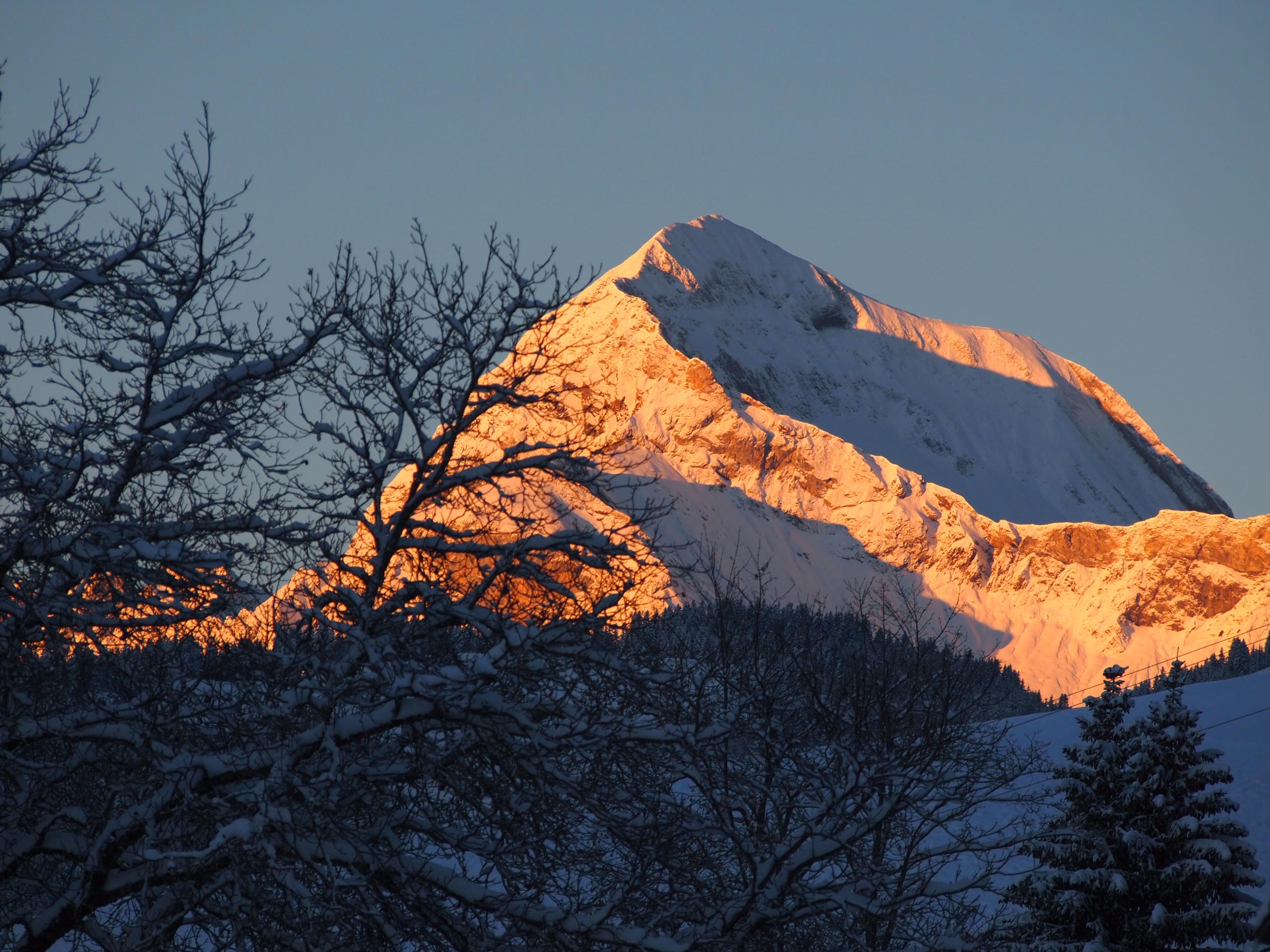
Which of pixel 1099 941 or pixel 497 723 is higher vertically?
pixel 497 723

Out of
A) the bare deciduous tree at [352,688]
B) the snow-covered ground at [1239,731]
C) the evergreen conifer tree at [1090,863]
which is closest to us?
the bare deciduous tree at [352,688]

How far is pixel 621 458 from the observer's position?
8805 mm

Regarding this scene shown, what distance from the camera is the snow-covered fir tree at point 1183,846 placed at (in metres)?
16.5

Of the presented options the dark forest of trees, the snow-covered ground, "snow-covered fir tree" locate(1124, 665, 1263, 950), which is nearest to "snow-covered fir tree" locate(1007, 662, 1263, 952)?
"snow-covered fir tree" locate(1124, 665, 1263, 950)

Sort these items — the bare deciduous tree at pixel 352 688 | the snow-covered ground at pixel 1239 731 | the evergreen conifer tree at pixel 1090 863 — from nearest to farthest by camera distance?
the bare deciduous tree at pixel 352 688, the evergreen conifer tree at pixel 1090 863, the snow-covered ground at pixel 1239 731

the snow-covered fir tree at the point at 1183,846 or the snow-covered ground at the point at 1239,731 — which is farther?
the snow-covered ground at the point at 1239,731

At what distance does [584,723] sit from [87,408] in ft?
11.0

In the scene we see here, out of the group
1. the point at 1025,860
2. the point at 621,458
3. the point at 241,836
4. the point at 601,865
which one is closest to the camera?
the point at 241,836

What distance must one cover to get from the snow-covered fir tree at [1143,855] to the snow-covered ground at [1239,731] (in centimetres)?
1332

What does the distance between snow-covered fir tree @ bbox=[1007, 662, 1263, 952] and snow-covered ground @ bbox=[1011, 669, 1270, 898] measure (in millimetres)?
13317

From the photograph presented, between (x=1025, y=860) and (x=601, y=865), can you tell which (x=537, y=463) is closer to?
(x=601, y=865)

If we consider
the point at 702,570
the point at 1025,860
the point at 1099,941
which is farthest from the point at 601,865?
the point at 1025,860

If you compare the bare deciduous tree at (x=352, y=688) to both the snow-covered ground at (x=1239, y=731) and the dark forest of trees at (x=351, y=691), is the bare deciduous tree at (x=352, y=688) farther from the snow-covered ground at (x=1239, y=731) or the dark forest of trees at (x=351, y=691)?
the snow-covered ground at (x=1239, y=731)

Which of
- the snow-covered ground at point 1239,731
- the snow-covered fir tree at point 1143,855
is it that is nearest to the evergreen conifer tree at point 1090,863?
the snow-covered fir tree at point 1143,855
